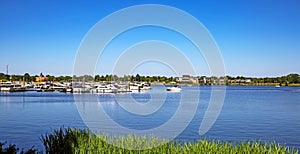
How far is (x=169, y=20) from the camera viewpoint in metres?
11.2

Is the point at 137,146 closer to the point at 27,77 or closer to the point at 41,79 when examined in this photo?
the point at 27,77

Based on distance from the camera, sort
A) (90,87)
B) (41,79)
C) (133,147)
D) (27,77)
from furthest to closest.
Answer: (41,79)
(27,77)
(90,87)
(133,147)

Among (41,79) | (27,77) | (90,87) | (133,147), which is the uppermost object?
(27,77)

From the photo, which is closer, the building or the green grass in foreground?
the green grass in foreground

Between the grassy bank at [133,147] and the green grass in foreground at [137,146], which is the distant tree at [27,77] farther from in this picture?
the grassy bank at [133,147]

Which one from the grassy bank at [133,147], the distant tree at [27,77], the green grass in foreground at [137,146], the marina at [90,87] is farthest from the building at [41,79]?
the grassy bank at [133,147]

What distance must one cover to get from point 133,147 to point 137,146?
11 cm

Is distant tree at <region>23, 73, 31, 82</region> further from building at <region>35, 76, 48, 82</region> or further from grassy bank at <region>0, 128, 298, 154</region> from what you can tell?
grassy bank at <region>0, 128, 298, 154</region>

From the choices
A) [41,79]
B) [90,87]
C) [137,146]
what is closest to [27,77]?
Answer: [41,79]

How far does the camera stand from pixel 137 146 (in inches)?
346

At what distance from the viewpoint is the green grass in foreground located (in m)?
7.66

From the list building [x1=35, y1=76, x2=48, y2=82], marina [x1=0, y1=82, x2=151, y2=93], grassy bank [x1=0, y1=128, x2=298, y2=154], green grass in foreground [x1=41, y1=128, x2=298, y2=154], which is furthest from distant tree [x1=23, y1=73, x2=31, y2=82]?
grassy bank [x1=0, y1=128, x2=298, y2=154]

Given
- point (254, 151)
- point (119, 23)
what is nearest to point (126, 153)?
point (254, 151)

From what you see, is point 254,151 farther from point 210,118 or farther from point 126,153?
point 210,118
